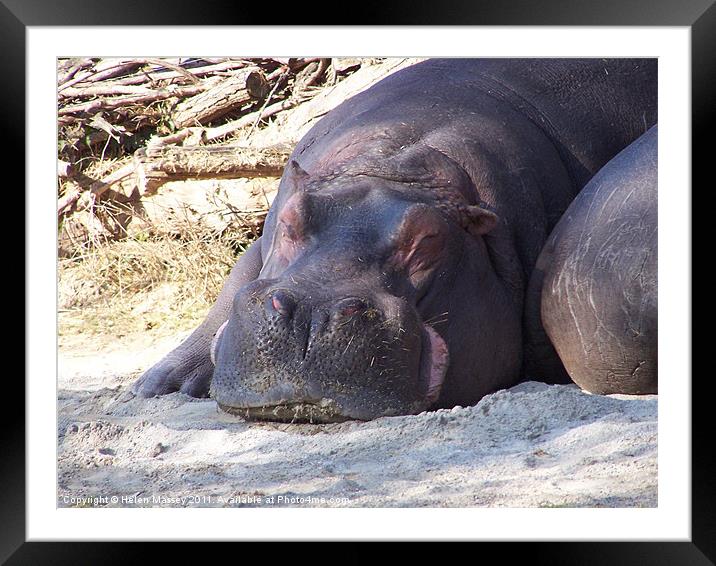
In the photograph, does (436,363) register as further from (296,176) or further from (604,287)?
(296,176)

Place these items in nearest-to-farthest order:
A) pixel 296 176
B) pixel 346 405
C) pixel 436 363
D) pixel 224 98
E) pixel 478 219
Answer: pixel 346 405, pixel 436 363, pixel 478 219, pixel 296 176, pixel 224 98

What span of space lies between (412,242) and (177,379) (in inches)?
64.9

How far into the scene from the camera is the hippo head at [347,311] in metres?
4.43

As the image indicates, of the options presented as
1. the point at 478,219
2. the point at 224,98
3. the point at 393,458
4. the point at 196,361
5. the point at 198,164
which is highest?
the point at 224,98

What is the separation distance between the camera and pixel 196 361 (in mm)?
5875

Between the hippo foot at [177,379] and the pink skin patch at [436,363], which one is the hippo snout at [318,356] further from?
the hippo foot at [177,379]

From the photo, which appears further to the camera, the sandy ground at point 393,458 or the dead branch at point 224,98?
the dead branch at point 224,98

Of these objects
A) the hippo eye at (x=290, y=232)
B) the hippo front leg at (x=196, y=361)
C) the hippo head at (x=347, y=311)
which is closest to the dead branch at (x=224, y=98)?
the hippo front leg at (x=196, y=361)

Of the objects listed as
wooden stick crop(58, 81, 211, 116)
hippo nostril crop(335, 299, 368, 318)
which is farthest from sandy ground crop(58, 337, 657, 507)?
wooden stick crop(58, 81, 211, 116)

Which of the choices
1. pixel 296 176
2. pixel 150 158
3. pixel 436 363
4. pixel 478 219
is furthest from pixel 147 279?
pixel 436 363

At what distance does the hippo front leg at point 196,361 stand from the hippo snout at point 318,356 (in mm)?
1164

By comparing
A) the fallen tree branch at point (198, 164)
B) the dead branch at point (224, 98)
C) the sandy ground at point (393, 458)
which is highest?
the dead branch at point (224, 98)
